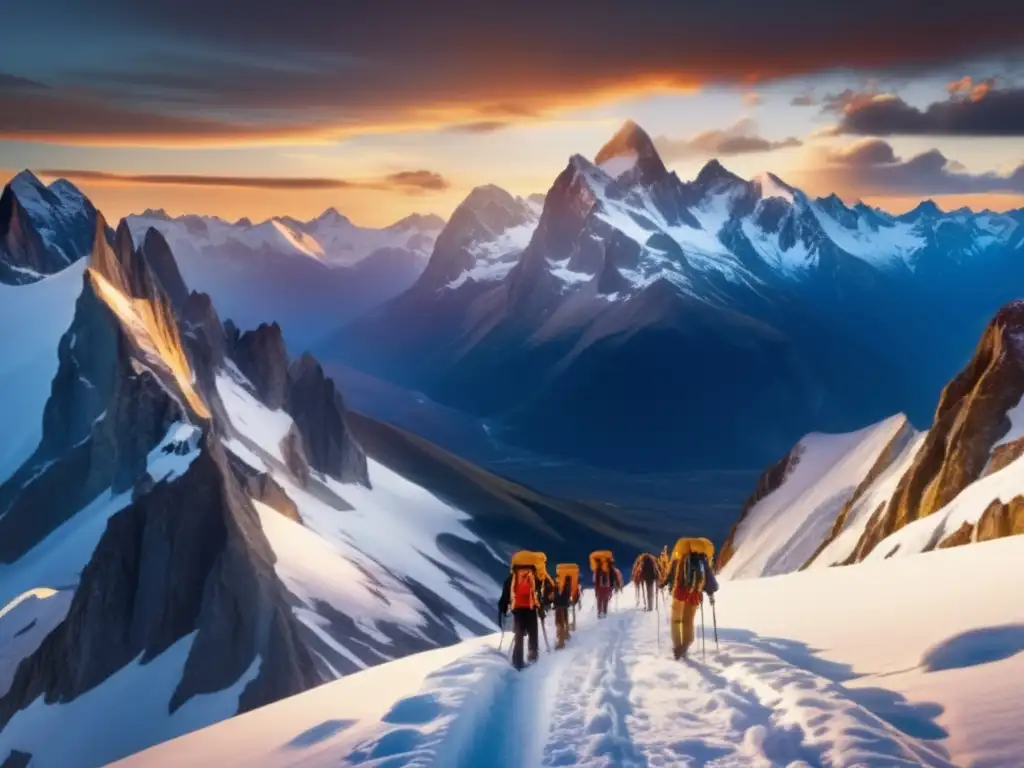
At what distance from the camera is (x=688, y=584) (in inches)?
900

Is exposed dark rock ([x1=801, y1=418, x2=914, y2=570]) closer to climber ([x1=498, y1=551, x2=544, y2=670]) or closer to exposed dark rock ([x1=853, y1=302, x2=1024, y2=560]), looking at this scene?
exposed dark rock ([x1=853, y1=302, x2=1024, y2=560])

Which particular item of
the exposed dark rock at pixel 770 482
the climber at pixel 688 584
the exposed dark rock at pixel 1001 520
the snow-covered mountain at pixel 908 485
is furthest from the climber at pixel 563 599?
the exposed dark rock at pixel 770 482

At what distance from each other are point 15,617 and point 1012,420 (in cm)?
12706

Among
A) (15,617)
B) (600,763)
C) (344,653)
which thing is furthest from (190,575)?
(600,763)

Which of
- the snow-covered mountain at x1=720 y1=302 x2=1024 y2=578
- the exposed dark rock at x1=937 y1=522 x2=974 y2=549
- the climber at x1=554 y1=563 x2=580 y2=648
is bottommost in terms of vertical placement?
the climber at x1=554 y1=563 x2=580 y2=648

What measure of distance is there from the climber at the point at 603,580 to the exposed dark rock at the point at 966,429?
31.8 meters

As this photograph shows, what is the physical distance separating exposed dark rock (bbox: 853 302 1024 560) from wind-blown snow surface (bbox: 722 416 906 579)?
240 inches

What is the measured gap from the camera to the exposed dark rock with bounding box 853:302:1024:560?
6550 cm

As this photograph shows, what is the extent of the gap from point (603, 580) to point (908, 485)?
4207 cm

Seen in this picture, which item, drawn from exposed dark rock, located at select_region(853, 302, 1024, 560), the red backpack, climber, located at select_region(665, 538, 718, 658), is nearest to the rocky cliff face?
exposed dark rock, located at select_region(853, 302, 1024, 560)

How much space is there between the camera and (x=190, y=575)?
410ft

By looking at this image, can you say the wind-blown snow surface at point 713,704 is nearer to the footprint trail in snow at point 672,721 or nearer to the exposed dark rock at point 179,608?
the footprint trail in snow at point 672,721

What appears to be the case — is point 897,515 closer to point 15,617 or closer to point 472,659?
point 472,659

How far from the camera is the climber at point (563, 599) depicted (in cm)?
2712
